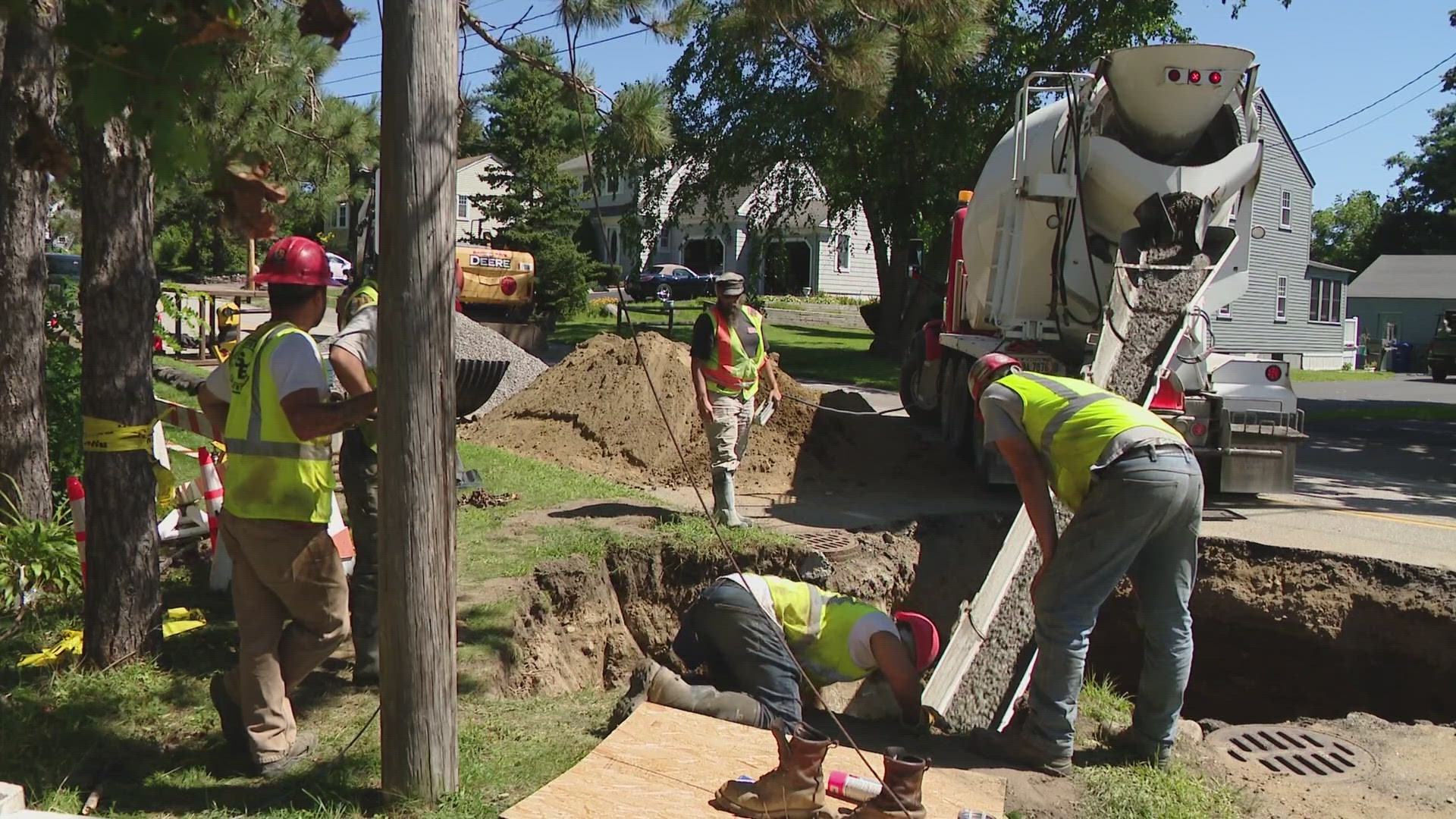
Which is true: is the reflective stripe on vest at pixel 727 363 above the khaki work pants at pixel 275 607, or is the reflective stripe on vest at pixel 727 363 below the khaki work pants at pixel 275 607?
above

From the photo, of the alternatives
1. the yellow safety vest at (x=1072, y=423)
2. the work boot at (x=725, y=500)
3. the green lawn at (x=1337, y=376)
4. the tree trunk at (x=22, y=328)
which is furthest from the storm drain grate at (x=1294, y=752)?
the green lawn at (x=1337, y=376)

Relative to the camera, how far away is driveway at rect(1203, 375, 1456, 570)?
29.1ft

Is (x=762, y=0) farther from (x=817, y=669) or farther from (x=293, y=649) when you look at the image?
(x=293, y=649)

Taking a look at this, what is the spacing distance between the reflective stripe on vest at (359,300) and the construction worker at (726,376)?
328 centimetres

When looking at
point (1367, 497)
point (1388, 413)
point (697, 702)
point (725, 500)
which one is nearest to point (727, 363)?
point (725, 500)

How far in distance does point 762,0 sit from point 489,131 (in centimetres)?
5718

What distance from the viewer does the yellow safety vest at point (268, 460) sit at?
4238 mm

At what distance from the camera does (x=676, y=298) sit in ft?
136

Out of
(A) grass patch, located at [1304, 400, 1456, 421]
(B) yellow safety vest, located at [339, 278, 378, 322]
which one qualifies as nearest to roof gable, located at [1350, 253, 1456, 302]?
(A) grass patch, located at [1304, 400, 1456, 421]

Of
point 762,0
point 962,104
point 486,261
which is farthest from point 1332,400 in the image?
point 762,0

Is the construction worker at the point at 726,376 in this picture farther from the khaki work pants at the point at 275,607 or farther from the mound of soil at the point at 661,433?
the khaki work pants at the point at 275,607

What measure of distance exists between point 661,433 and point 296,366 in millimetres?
7637

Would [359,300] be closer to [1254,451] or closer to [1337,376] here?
[1254,451]

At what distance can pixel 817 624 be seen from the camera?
18.1 ft
